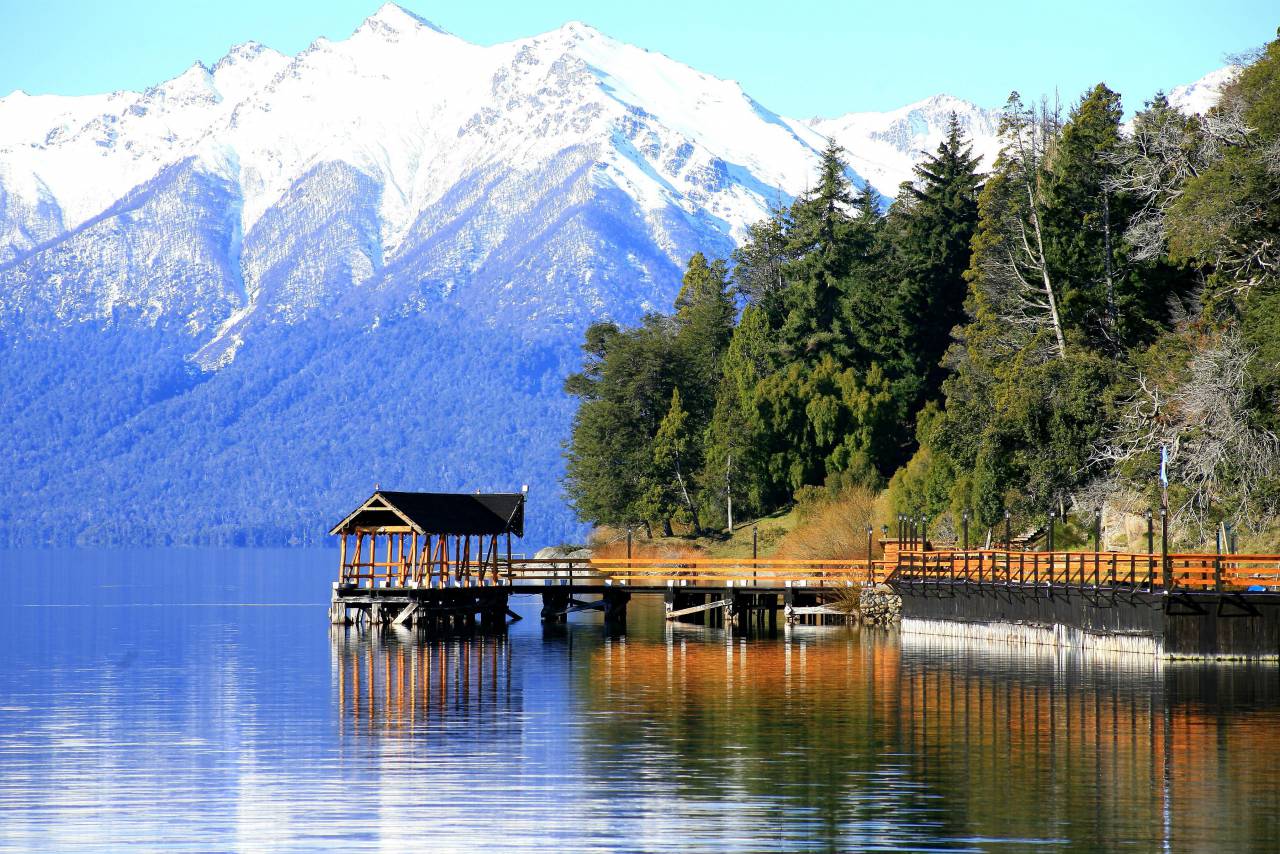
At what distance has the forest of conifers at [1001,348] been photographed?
5716 cm

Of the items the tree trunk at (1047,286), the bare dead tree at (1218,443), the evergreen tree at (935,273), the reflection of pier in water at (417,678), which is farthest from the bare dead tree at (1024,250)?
the reflection of pier in water at (417,678)

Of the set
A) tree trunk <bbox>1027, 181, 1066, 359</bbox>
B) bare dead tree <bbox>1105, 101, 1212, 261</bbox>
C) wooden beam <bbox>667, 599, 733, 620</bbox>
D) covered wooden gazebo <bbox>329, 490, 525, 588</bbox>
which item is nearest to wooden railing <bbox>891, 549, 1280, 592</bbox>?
wooden beam <bbox>667, 599, 733, 620</bbox>

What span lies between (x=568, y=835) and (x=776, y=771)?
5.87m

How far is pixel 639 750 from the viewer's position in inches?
1270

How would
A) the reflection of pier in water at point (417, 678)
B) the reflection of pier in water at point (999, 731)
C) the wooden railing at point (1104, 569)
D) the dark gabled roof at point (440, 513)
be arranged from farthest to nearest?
the dark gabled roof at point (440, 513)
the wooden railing at point (1104, 569)
the reflection of pier in water at point (417, 678)
the reflection of pier in water at point (999, 731)

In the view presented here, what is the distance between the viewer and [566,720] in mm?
37188

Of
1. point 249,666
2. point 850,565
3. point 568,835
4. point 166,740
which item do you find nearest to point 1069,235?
point 850,565

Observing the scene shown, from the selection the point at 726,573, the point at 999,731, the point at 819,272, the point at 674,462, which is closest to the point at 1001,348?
the point at 726,573

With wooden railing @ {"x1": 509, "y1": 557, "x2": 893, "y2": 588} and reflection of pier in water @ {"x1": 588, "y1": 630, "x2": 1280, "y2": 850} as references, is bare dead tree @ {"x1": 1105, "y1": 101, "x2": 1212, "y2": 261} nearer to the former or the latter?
wooden railing @ {"x1": 509, "y1": 557, "x2": 893, "y2": 588}

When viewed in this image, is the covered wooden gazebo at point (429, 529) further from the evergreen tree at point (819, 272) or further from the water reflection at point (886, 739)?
the evergreen tree at point (819, 272)

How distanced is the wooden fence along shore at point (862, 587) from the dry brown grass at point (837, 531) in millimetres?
2077

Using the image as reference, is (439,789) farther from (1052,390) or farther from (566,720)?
(1052,390)

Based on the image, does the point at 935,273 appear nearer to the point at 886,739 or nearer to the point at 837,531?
the point at 837,531

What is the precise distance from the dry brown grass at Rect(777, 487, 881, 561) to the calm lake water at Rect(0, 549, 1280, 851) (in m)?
22.2
